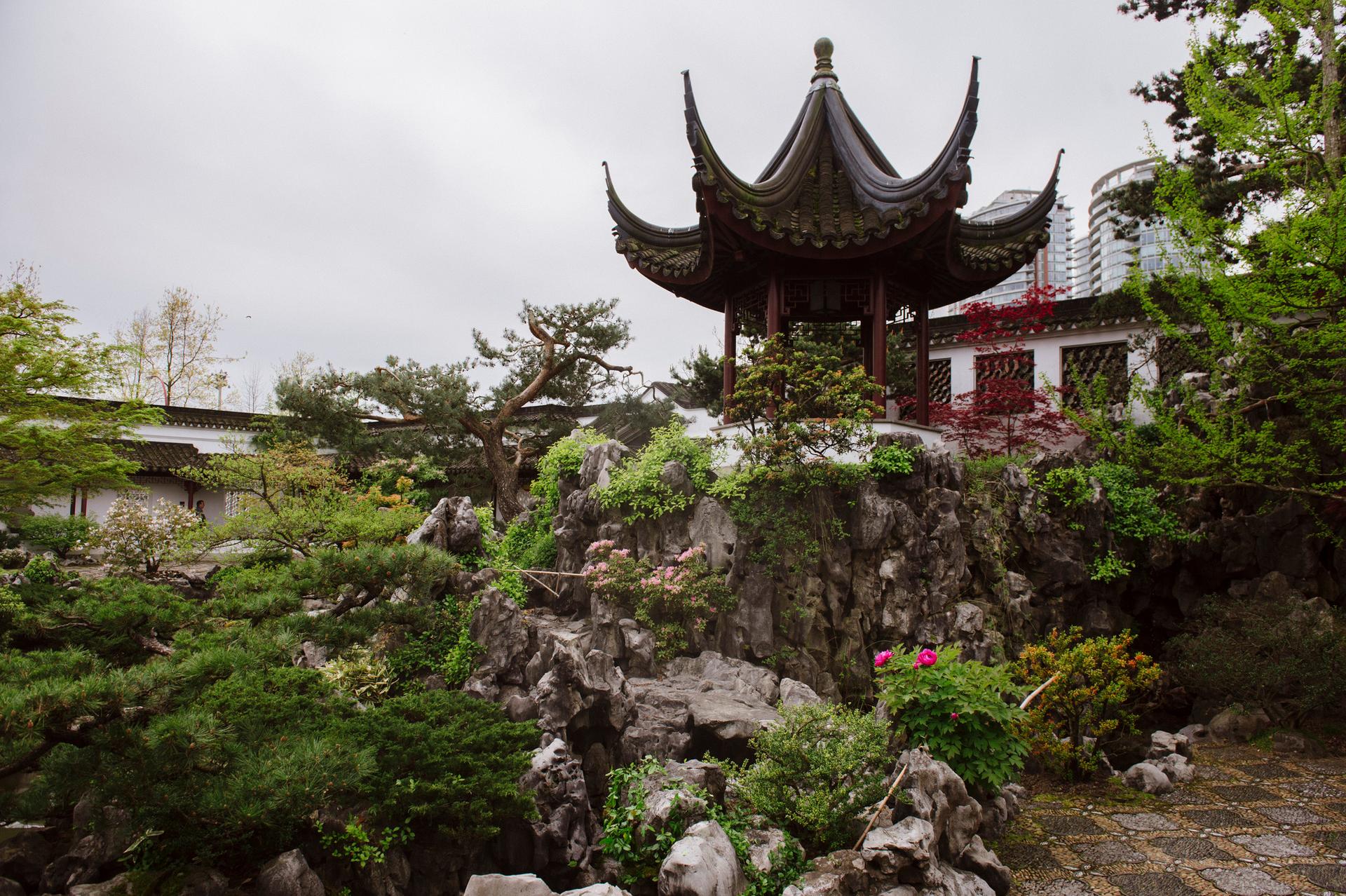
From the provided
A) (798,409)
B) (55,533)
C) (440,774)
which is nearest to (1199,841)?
(798,409)

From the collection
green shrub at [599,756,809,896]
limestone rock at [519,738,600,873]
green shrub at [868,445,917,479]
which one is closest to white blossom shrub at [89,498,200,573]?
limestone rock at [519,738,600,873]

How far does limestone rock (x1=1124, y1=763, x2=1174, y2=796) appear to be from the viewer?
6762 mm

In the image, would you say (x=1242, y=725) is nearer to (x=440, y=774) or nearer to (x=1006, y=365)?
(x=1006, y=365)

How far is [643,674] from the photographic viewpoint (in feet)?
27.4

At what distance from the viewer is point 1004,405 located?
12.6 meters

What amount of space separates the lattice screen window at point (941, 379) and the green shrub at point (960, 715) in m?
11.9

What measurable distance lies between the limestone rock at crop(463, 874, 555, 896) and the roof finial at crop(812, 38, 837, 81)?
39.2 ft

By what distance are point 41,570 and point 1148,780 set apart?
50.3 ft

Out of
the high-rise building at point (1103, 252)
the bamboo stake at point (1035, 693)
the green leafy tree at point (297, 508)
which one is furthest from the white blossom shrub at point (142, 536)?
the high-rise building at point (1103, 252)

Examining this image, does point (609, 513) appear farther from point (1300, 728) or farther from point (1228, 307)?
point (1300, 728)

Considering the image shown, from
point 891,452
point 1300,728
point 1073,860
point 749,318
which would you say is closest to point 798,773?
point 1073,860

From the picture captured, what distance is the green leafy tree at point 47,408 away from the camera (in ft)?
31.5

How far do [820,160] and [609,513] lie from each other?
241 inches

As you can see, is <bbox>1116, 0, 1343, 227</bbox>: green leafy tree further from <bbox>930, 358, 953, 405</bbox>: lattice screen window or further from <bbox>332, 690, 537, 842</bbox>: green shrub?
<bbox>332, 690, 537, 842</bbox>: green shrub
